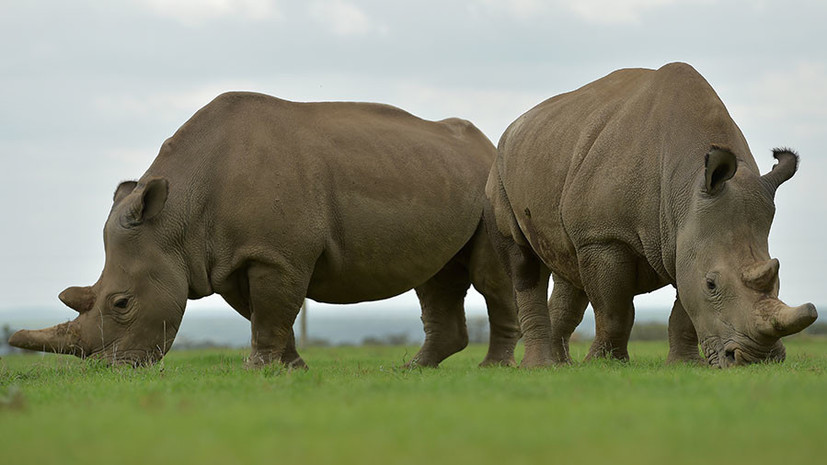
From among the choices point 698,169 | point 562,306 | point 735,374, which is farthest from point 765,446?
point 562,306

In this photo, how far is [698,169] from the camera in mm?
9078

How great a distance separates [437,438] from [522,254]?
7.21 m

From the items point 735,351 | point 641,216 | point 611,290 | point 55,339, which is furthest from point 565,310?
point 55,339

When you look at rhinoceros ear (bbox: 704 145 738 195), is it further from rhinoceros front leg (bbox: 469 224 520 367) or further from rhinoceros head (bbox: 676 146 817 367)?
rhinoceros front leg (bbox: 469 224 520 367)

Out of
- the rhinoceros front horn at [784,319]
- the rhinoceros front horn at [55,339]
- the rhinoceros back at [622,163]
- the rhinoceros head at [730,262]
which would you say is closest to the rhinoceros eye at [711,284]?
the rhinoceros head at [730,262]

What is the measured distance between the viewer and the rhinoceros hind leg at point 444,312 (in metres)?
13.3

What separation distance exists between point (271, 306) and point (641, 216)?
3.52m

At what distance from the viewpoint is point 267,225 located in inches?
422

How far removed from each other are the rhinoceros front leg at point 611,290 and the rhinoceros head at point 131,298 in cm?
376

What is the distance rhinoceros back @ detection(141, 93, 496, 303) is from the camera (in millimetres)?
10828

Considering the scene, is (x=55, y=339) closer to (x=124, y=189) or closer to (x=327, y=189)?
(x=124, y=189)

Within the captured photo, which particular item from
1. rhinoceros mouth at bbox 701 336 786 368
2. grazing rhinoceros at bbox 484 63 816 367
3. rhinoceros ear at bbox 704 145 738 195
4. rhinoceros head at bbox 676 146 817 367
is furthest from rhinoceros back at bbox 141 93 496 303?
rhinoceros mouth at bbox 701 336 786 368

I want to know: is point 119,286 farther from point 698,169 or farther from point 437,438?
point 437,438

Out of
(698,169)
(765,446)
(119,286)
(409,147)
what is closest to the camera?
(765,446)
